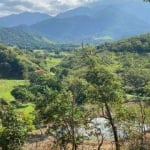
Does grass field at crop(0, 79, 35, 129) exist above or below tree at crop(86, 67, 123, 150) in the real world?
below

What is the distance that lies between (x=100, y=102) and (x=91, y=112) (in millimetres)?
2950

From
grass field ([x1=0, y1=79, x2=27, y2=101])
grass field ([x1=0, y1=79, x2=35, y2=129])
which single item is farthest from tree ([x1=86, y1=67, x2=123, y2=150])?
grass field ([x1=0, y1=79, x2=27, y2=101])

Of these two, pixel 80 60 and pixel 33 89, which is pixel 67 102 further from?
pixel 33 89

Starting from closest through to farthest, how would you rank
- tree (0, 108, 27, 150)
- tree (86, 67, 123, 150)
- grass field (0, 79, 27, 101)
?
tree (86, 67, 123, 150) → tree (0, 108, 27, 150) → grass field (0, 79, 27, 101)

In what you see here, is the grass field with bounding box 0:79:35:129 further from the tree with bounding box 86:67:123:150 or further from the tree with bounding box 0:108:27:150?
the tree with bounding box 86:67:123:150

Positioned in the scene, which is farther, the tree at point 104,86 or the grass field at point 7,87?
the grass field at point 7,87

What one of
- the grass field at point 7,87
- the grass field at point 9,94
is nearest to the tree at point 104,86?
the grass field at point 9,94

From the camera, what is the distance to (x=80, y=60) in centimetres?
4819

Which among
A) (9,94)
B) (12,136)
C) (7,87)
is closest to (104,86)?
(12,136)

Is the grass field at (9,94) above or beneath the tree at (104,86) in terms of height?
beneath

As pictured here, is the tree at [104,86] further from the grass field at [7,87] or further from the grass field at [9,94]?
the grass field at [7,87]

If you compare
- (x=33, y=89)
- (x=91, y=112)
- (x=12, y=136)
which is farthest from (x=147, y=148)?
(x=33, y=89)

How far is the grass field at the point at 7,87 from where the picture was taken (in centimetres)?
16435

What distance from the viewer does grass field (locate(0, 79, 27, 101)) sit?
539ft
